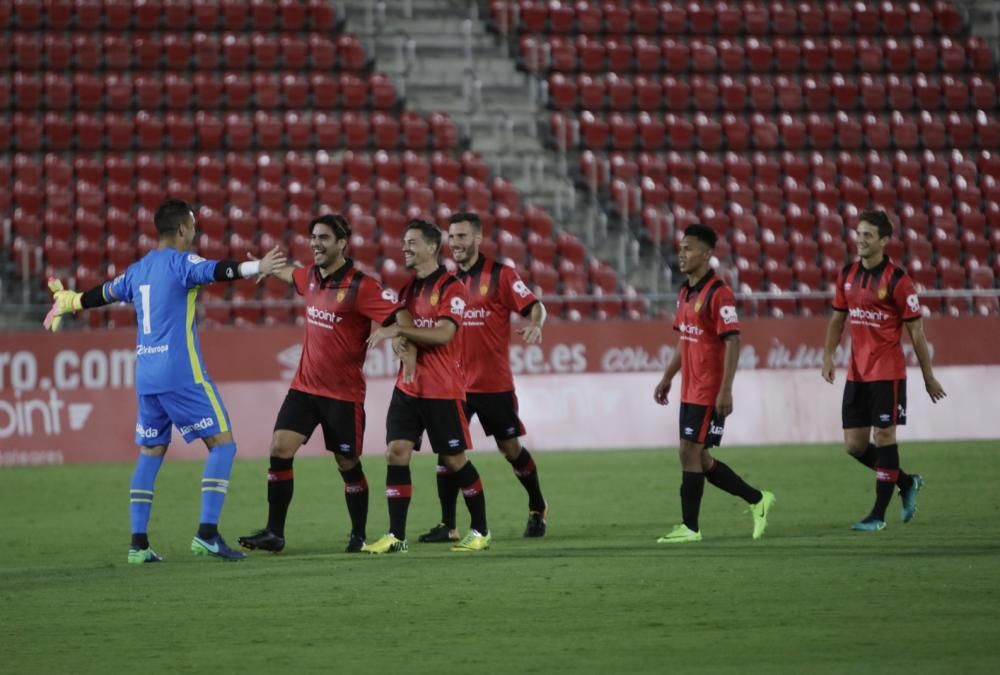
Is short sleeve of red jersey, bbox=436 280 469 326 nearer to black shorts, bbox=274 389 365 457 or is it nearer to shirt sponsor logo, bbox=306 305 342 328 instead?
shirt sponsor logo, bbox=306 305 342 328

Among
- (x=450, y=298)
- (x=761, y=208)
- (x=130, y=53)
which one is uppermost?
(x=130, y=53)

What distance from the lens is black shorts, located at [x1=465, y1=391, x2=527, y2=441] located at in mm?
11719

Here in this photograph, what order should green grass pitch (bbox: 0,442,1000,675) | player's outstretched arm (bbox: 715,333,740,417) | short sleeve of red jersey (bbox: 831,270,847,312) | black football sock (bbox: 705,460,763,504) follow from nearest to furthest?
green grass pitch (bbox: 0,442,1000,675) < player's outstretched arm (bbox: 715,333,740,417) < black football sock (bbox: 705,460,763,504) < short sleeve of red jersey (bbox: 831,270,847,312)

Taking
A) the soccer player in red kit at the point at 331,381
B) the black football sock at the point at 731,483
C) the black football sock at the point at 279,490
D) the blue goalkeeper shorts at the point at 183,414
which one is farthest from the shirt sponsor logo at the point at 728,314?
the blue goalkeeper shorts at the point at 183,414

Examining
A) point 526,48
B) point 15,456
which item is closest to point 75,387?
point 15,456

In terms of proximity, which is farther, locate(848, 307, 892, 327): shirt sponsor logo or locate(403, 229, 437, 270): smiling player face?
locate(848, 307, 892, 327): shirt sponsor logo

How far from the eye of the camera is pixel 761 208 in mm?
25688

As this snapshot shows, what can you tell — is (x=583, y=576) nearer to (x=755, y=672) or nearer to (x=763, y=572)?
(x=763, y=572)

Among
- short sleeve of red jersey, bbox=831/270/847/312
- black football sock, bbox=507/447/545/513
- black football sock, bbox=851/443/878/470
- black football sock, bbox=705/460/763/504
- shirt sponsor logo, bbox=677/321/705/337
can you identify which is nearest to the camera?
shirt sponsor logo, bbox=677/321/705/337

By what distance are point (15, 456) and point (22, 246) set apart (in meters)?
4.30

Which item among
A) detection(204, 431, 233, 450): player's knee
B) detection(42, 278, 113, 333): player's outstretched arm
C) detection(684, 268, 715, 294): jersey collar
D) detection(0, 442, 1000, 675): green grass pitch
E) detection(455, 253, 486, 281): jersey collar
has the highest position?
detection(455, 253, 486, 281): jersey collar

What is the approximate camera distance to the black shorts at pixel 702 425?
1085 centimetres

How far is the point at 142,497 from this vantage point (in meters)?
10.1

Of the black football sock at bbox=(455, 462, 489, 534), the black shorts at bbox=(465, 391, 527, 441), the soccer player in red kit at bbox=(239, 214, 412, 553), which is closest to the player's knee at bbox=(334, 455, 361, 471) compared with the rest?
the soccer player in red kit at bbox=(239, 214, 412, 553)
